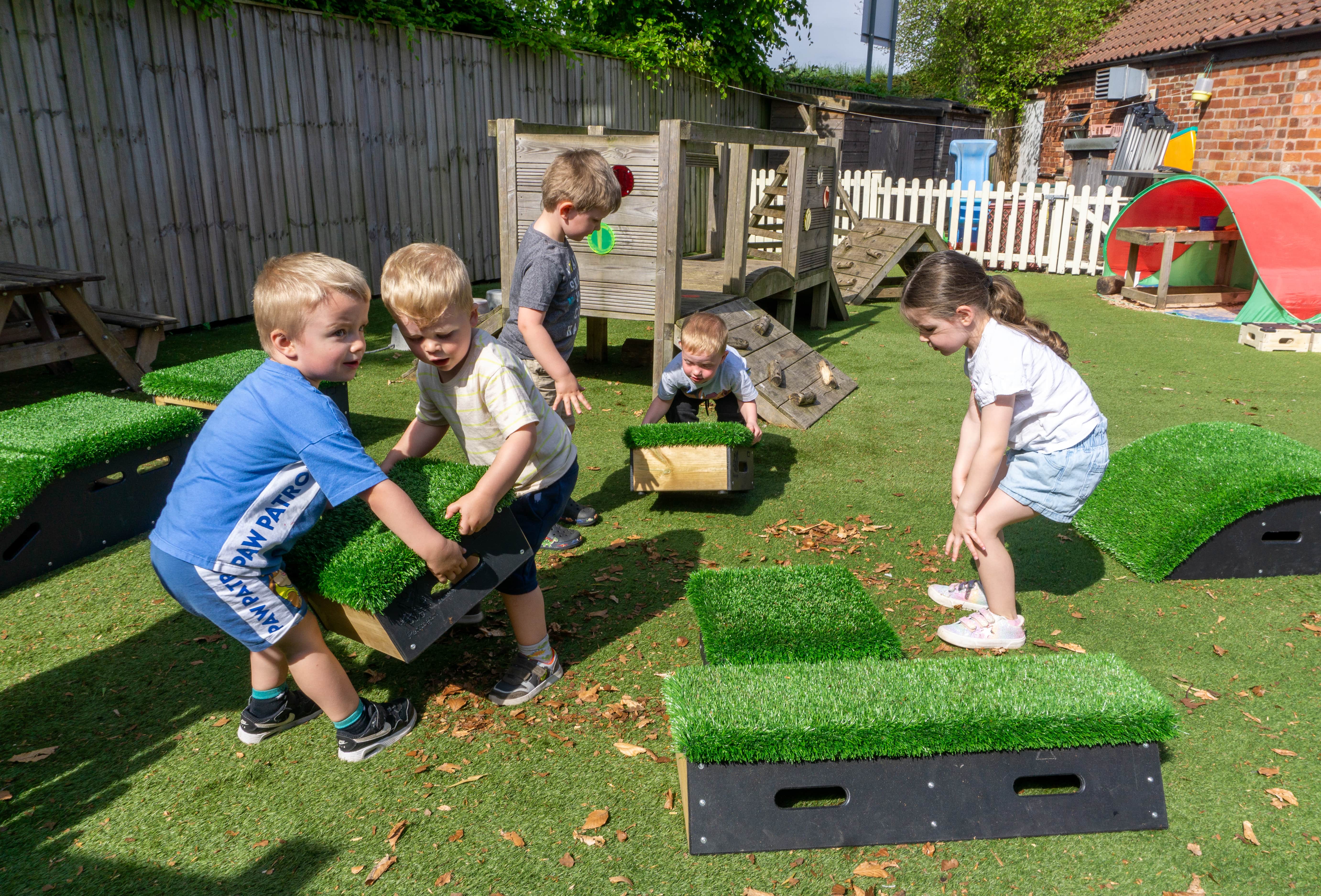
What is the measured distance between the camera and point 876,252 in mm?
11750

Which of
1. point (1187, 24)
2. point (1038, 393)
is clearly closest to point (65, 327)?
point (1038, 393)

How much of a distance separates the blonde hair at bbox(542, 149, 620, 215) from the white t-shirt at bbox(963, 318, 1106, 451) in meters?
1.84

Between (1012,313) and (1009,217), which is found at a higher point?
(1012,313)

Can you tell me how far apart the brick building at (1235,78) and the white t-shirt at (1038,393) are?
14.3m

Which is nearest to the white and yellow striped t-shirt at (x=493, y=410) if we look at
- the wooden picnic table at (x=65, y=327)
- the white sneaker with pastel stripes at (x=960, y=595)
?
the white sneaker with pastel stripes at (x=960, y=595)

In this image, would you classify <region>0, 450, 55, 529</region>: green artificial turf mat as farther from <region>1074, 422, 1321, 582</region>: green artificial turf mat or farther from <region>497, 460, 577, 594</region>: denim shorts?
<region>1074, 422, 1321, 582</region>: green artificial turf mat

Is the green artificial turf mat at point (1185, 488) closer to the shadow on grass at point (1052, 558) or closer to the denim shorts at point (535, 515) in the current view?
the shadow on grass at point (1052, 558)

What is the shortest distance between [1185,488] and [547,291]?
316cm

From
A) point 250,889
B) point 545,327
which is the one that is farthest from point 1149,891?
point 545,327

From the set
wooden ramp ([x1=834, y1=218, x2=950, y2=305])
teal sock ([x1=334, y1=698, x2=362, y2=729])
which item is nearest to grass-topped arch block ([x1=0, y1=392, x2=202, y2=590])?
teal sock ([x1=334, y1=698, x2=362, y2=729])

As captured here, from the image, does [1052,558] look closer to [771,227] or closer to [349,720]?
[349,720]

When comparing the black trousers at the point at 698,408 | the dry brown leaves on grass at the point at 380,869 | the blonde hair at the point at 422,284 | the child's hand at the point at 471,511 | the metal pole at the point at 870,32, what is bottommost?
the dry brown leaves on grass at the point at 380,869

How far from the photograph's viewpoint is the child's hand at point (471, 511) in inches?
106

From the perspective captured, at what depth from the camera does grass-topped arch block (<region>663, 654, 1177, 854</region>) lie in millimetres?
2420
